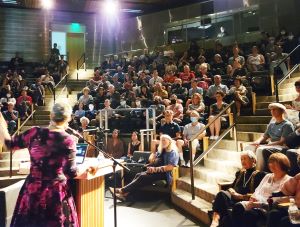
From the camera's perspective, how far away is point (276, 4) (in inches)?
533

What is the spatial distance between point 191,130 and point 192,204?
7.34 ft

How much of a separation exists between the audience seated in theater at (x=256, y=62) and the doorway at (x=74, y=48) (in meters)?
9.82

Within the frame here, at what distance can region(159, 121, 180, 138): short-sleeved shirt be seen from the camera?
784cm

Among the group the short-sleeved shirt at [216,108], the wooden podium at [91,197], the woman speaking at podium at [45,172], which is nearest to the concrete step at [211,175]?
the short-sleeved shirt at [216,108]

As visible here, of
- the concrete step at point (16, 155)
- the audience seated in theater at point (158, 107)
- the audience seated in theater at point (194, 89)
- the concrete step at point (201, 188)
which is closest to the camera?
the concrete step at point (201, 188)

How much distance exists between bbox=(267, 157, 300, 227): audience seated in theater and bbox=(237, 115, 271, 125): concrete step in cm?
380

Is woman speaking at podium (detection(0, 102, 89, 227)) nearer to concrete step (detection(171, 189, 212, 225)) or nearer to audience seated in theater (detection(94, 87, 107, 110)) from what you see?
concrete step (detection(171, 189, 212, 225))

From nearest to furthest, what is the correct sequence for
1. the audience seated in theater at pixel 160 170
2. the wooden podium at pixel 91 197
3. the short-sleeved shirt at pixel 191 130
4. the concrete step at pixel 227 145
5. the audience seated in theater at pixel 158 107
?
the wooden podium at pixel 91 197
the audience seated in theater at pixel 160 170
the concrete step at pixel 227 145
the short-sleeved shirt at pixel 191 130
the audience seated in theater at pixel 158 107

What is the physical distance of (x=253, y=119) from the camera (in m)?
7.59

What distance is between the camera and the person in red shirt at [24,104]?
1036cm

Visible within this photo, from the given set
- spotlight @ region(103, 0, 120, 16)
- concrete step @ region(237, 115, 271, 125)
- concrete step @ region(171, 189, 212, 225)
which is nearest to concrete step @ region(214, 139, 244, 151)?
concrete step @ region(237, 115, 271, 125)

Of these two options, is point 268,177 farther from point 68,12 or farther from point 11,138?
point 68,12

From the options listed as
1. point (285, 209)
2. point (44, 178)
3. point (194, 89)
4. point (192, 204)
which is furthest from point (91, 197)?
point (194, 89)

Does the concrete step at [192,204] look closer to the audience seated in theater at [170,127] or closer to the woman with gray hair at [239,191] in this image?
the woman with gray hair at [239,191]
